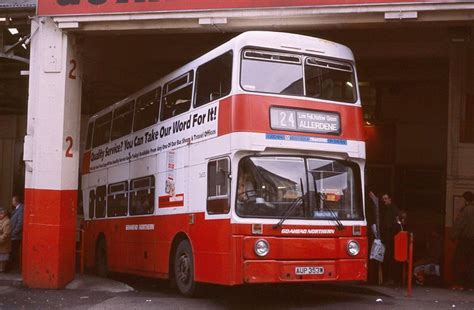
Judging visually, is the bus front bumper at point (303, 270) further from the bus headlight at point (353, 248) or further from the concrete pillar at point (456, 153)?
the concrete pillar at point (456, 153)

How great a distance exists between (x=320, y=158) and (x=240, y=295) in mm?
3449

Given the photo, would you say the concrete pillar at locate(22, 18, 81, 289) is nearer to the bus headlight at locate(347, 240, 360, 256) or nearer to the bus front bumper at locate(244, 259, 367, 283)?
the bus front bumper at locate(244, 259, 367, 283)

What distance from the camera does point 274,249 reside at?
11.9m

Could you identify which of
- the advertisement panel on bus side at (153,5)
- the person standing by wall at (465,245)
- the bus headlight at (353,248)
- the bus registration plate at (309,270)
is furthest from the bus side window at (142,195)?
the person standing by wall at (465,245)

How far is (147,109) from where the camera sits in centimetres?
1619

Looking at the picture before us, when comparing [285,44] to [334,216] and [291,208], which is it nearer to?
[291,208]

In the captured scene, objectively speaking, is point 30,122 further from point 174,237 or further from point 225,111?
point 225,111

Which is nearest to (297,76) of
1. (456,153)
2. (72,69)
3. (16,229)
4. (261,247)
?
(261,247)

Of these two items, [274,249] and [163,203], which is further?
[163,203]

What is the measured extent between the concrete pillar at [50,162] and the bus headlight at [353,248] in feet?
20.0

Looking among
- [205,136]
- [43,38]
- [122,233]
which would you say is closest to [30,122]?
[43,38]

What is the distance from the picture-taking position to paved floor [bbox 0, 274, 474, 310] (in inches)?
512

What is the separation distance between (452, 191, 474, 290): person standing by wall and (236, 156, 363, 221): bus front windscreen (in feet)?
11.7

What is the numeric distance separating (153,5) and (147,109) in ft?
7.53
